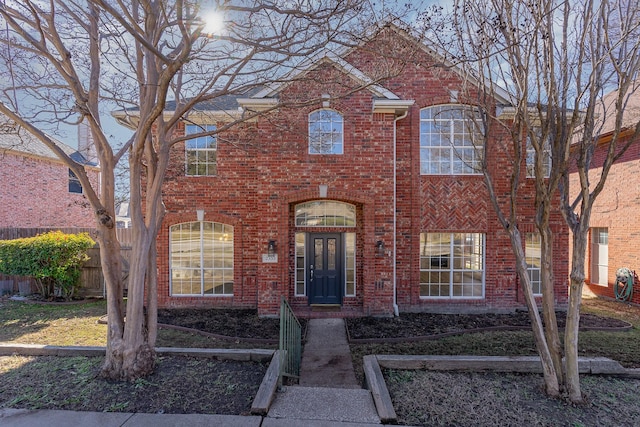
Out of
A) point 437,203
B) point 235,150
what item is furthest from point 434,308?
point 235,150

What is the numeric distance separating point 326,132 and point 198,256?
16.9 ft

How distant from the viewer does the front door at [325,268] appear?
8711mm

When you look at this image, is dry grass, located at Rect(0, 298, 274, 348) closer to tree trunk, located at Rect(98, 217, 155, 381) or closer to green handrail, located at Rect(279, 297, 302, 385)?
green handrail, located at Rect(279, 297, 302, 385)

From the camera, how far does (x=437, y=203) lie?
351 inches

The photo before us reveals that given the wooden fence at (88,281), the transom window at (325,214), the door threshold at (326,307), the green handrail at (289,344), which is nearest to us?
the green handrail at (289,344)

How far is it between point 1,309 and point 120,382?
7.77 metres

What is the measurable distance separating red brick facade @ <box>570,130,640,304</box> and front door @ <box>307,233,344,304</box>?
8.81m

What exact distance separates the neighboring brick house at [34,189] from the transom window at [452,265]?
47.0 ft

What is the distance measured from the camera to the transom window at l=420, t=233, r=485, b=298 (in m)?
9.03

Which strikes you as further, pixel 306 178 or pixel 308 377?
pixel 306 178

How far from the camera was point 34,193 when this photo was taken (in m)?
14.9

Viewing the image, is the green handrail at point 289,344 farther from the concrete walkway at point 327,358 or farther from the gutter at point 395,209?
the gutter at point 395,209

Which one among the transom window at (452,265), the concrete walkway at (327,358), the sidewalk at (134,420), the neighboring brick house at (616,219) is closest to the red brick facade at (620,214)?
the neighboring brick house at (616,219)

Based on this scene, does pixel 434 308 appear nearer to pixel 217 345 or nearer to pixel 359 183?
pixel 359 183
